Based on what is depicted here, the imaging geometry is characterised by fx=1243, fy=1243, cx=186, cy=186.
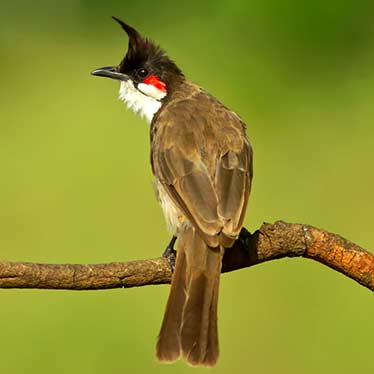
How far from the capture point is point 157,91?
4.54 m

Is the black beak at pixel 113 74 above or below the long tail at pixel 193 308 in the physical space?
above

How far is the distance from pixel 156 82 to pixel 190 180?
744mm

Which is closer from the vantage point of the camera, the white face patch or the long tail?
the long tail

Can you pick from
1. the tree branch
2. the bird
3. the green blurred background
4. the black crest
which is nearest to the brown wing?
the bird

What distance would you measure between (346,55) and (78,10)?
186 cm

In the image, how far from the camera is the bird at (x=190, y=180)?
3525 millimetres

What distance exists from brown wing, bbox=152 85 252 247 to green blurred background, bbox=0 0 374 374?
1.15 m

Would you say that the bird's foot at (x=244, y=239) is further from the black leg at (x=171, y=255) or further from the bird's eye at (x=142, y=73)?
the bird's eye at (x=142, y=73)

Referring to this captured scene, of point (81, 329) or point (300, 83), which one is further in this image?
point (300, 83)

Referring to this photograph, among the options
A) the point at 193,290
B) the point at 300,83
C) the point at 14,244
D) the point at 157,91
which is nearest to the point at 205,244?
the point at 193,290

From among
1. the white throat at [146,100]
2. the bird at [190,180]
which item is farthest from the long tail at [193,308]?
the white throat at [146,100]

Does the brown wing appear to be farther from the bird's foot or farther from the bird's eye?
the bird's eye

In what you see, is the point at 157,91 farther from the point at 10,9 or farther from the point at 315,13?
the point at 10,9

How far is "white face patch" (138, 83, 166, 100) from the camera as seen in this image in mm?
4523
